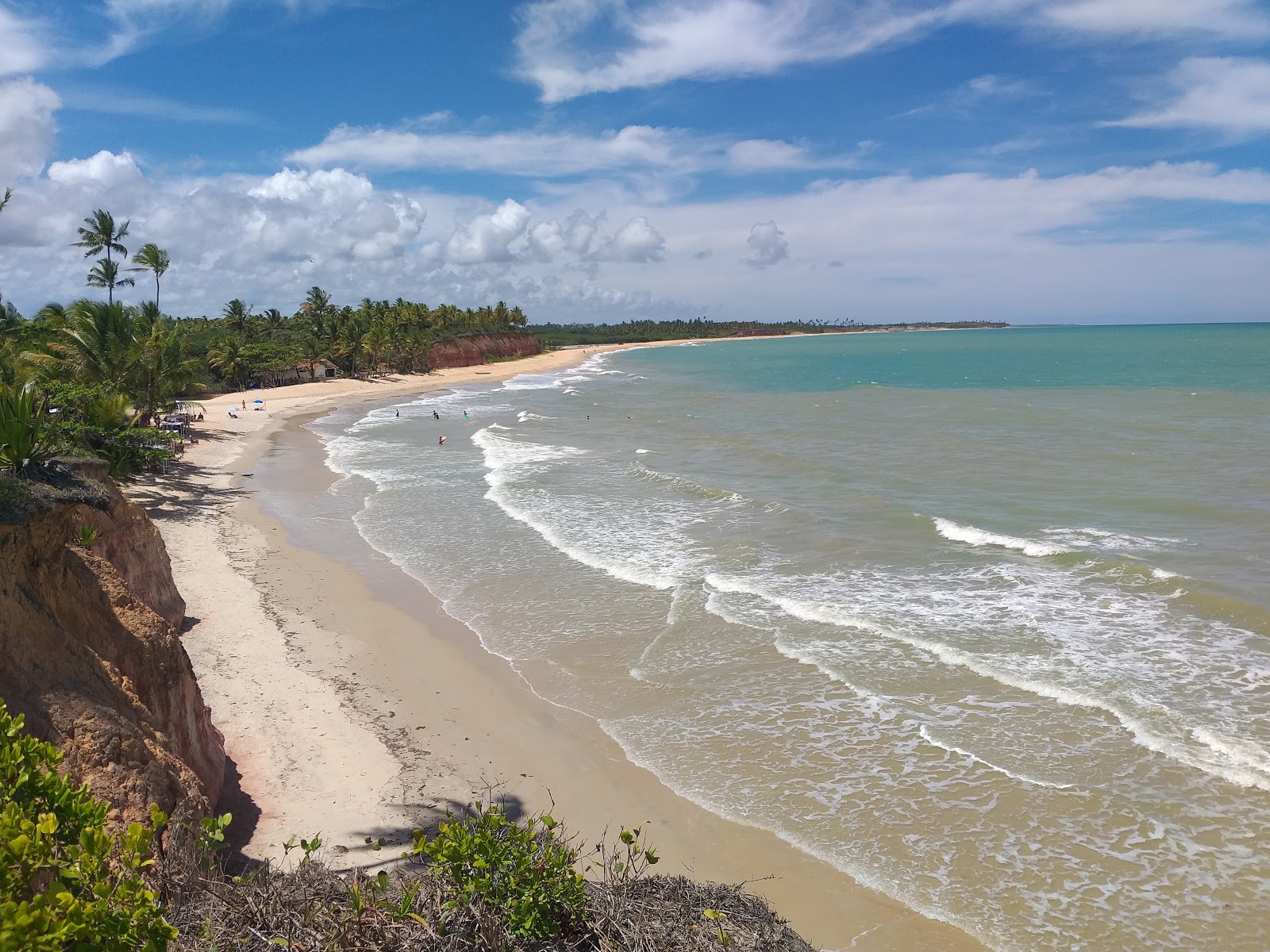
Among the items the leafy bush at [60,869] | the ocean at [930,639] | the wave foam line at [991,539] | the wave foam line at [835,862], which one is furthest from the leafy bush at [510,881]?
the wave foam line at [991,539]

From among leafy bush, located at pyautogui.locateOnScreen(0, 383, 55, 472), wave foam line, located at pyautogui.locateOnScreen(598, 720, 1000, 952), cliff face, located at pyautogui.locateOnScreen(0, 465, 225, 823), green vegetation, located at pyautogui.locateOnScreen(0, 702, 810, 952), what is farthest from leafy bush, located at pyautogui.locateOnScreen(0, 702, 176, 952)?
wave foam line, located at pyautogui.locateOnScreen(598, 720, 1000, 952)

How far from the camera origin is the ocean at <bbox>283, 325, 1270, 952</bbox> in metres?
8.73

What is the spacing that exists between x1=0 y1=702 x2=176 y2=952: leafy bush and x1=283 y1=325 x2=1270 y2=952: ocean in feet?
23.2

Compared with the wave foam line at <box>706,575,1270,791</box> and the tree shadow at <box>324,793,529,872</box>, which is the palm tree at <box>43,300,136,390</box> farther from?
the tree shadow at <box>324,793,529,872</box>

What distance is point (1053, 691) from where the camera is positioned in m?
12.1

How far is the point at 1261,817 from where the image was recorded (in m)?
9.20

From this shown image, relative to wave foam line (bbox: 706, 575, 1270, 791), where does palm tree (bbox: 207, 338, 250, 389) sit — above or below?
above

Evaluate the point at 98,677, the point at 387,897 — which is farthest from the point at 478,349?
the point at 387,897

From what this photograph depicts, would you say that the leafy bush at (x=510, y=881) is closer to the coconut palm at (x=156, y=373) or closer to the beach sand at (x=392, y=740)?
the beach sand at (x=392, y=740)

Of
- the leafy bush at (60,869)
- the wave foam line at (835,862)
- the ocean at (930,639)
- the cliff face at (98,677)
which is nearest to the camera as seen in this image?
the leafy bush at (60,869)

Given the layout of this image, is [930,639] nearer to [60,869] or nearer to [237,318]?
[60,869]

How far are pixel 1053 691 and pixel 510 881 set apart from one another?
33.4ft

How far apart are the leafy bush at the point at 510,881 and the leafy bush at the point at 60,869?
143cm

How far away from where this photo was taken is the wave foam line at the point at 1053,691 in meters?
10.0
